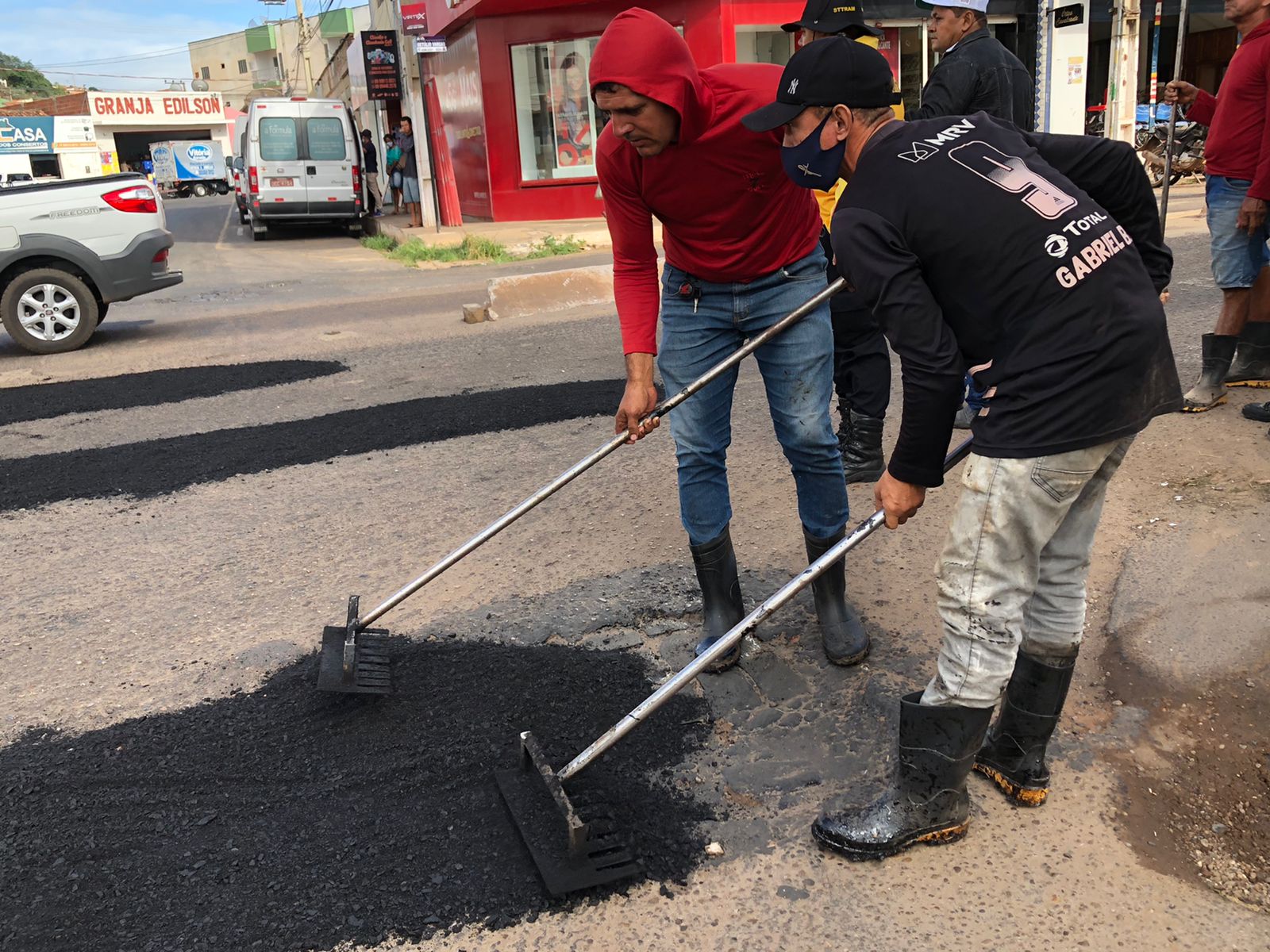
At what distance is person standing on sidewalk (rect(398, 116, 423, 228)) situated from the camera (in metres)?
19.8

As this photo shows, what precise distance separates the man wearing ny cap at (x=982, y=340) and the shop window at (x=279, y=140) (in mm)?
19366

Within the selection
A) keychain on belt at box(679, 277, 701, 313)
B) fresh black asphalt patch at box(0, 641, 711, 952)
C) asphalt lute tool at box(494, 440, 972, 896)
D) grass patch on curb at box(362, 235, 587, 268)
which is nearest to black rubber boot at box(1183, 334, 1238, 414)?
keychain on belt at box(679, 277, 701, 313)

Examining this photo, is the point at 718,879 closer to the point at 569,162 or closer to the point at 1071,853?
the point at 1071,853

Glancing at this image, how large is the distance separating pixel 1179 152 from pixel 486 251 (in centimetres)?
1197

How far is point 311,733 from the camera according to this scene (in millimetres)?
2984

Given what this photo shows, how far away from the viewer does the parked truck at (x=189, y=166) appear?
50656 millimetres

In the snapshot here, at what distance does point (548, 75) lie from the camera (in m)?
19.0

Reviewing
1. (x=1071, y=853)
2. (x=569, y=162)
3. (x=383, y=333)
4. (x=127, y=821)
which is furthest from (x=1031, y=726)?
(x=569, y=162)

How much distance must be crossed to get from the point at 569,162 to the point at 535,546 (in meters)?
16.1

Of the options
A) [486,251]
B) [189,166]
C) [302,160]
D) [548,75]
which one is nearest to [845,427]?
[486,251]

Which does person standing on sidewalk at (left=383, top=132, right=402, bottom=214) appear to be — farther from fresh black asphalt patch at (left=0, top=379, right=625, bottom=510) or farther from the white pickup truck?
fresh black asphalt patch at (left=0, top=379, right=625, bottom=510)

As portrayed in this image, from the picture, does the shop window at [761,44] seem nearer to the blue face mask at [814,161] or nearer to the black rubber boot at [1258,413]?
the black rubber boot at [1258,413]

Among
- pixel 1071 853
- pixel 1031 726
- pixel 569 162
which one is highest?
pixel 569 162

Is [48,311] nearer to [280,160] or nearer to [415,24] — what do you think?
[415,24]
